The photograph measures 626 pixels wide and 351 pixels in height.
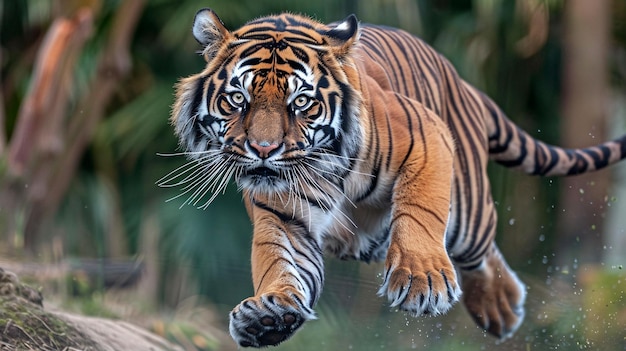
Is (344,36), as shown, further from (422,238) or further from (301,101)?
(422,238)

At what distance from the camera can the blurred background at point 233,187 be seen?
7070 millimetres

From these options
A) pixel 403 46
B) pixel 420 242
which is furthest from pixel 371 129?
pixel 403 46

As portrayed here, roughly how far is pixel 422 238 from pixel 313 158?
38 cm

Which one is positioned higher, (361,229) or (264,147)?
(264,147)

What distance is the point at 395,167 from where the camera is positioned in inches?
128

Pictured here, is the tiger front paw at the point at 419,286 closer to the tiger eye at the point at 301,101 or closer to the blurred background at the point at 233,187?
the tiger eye at the point at 301,101

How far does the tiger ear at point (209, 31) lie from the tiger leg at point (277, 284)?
0.52 metres

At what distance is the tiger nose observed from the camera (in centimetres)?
Result: 281

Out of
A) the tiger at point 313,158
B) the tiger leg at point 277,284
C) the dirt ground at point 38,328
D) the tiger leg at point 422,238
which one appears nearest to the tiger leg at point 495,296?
the tiger at point 313,158

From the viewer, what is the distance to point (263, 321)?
2.75m

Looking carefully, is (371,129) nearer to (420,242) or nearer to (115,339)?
(420,242)

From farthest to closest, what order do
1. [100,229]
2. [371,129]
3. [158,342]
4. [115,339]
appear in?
[100,229] < [158,342] < [115,339] < [371,129]

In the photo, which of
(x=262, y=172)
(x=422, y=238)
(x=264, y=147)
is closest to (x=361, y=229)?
(x=422, y=238)

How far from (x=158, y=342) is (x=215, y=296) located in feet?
10.4
